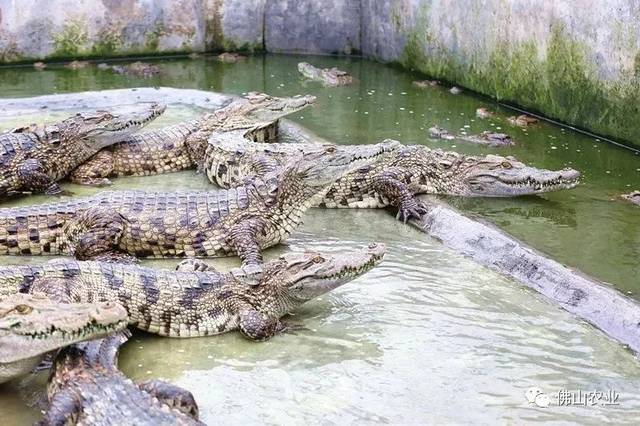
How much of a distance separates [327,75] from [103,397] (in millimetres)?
8532

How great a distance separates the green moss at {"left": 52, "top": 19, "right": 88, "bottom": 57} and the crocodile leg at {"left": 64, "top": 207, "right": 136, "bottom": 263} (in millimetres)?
7641

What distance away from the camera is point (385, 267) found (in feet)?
19.7

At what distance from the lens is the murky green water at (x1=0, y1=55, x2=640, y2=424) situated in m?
4.28

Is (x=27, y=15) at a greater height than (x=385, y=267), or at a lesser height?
greater

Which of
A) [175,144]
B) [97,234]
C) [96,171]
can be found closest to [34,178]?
[96,171]

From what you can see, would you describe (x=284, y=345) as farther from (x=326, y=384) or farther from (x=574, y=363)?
(x=574, y=363)

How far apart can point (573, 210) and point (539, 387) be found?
292 cm

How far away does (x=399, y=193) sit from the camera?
286 inches

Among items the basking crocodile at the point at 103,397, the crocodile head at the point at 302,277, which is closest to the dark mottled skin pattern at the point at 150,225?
the crocodile head at the point at 302,277

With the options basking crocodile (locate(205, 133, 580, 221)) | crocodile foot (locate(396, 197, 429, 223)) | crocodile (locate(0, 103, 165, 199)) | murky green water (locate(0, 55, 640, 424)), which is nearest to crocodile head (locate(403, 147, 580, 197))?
basking crocodile (locate(205, 133, 580, 221))

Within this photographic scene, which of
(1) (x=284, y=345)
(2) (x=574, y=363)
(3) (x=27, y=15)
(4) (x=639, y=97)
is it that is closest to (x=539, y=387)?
(2) (x=574, y=363)

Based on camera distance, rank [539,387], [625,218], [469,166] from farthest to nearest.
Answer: [469,166] → [625,218] → [539,387]

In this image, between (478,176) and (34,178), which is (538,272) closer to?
(478,176)

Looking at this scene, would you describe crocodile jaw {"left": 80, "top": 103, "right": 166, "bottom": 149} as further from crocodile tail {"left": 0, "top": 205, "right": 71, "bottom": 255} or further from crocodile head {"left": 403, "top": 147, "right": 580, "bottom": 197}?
crocodile head {"left": 403, "top": 147, "right": 580, "bottom": 197}
